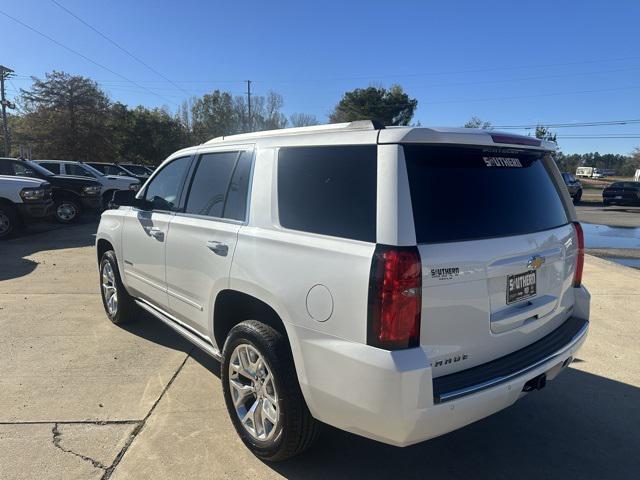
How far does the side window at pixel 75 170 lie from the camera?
16.0 m

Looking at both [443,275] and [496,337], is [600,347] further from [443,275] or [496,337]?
[443,275]

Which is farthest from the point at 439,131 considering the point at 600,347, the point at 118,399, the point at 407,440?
the point at 600,347

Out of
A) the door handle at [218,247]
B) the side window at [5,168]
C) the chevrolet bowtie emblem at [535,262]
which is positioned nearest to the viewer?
the chevrolet bowtie emblem at [535,262]

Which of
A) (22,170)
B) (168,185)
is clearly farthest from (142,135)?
(168,185)

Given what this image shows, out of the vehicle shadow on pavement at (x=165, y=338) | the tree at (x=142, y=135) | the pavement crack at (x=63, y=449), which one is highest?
the tree at (x=142, y=135)

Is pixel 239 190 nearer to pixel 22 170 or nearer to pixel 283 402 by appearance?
pixel 283 402

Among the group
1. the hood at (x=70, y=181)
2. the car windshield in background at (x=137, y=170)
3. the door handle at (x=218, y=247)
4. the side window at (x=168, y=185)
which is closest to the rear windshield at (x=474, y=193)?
the door handle at (x=218, y=247)

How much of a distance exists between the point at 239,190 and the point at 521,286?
187 cm

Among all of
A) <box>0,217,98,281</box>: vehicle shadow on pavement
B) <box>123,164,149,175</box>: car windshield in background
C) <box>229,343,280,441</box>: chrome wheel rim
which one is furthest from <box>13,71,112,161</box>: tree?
<box>229,343,280,441</box>: chrome wheel rim

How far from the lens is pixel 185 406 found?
11.8 ft

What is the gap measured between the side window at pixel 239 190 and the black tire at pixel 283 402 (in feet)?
2.50

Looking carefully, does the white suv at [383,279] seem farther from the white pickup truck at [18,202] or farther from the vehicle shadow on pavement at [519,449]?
the white pickup truck at [18,202]

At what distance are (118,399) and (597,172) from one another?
4281 inches

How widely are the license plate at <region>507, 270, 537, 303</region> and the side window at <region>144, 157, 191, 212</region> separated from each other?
2716 millimetres
